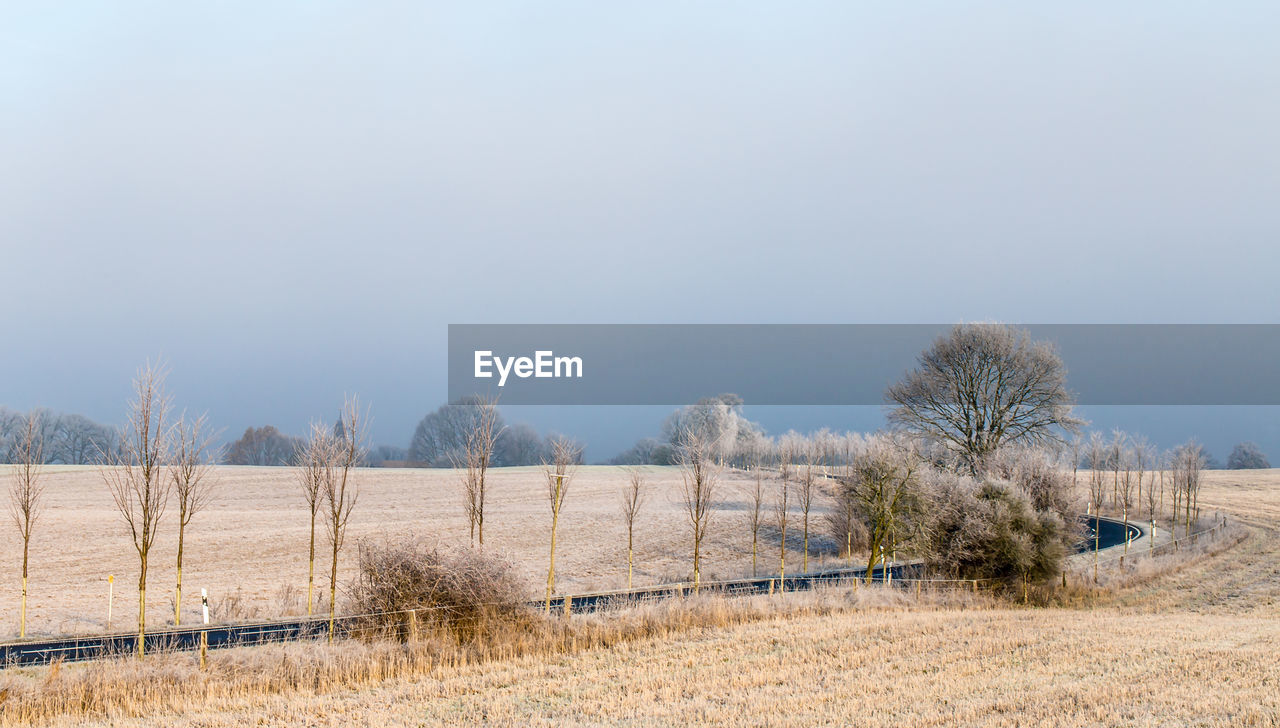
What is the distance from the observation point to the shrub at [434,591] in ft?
62.4

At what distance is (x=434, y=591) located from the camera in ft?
62.6

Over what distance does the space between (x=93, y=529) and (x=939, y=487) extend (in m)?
42.9

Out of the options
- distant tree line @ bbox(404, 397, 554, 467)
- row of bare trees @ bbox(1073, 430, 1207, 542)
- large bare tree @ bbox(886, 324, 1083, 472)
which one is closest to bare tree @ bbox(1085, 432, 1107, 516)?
row of bare trees @ bbox(1073, 430, 1207, 542)

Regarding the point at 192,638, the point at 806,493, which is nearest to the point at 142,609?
the point at 192,638

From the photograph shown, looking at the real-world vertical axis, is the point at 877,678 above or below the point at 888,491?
below

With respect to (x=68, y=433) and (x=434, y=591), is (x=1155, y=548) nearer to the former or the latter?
(x=434, y=591)

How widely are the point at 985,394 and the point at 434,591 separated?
3885 cm

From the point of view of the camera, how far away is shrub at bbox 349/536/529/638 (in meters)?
19.0

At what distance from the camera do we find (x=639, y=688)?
589 inches

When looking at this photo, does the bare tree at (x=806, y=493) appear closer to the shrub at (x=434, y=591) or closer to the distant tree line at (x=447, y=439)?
the shrub at (x=434, y=591)

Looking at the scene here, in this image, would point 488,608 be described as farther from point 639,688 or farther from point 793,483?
point 793,483

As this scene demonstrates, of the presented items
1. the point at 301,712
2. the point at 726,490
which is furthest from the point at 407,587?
the point at 726,490

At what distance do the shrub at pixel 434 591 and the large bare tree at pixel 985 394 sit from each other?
34914 millimetres

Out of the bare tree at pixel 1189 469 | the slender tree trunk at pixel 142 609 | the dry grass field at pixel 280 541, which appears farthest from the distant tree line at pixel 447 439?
the slender tree trunk at pixel 142 609
